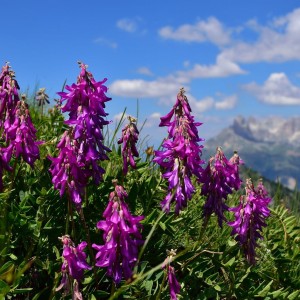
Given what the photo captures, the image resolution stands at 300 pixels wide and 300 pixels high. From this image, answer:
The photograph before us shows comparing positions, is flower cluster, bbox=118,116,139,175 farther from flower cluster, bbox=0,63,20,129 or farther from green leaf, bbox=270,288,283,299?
green leaf, bbox=270,288,283,299

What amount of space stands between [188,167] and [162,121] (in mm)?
430

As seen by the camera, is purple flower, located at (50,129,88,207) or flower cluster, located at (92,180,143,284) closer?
flower cluster, located at (92,180,143,284)

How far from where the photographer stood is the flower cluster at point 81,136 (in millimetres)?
2844

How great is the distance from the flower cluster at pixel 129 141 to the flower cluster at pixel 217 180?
20.6 inches

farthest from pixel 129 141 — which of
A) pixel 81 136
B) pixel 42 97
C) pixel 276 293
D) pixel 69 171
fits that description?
pixel 42 97

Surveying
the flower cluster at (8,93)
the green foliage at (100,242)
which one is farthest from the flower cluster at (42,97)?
the flower cluster at (8,93)

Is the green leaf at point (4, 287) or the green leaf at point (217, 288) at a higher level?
the green leaf at point (4, 287)

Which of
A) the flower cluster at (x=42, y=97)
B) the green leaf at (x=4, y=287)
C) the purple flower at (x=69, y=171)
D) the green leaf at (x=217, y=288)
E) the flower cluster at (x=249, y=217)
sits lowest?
the green leaf at (x=217, y=288)

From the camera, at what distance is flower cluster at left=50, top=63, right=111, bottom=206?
284 cm

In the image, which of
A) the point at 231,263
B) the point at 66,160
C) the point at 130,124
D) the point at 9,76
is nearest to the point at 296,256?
the point at 231,263

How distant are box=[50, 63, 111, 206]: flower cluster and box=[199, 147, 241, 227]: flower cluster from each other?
0.81 metres

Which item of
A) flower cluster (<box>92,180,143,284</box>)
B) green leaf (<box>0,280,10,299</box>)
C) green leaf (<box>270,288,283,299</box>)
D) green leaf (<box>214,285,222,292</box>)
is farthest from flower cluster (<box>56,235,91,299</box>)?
green leaf (<box>270,288,283,299</box>)

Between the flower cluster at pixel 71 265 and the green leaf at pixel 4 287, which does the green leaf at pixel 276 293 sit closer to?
the flower cluster at pixel 71 265

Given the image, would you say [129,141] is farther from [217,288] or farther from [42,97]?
[42,97]
